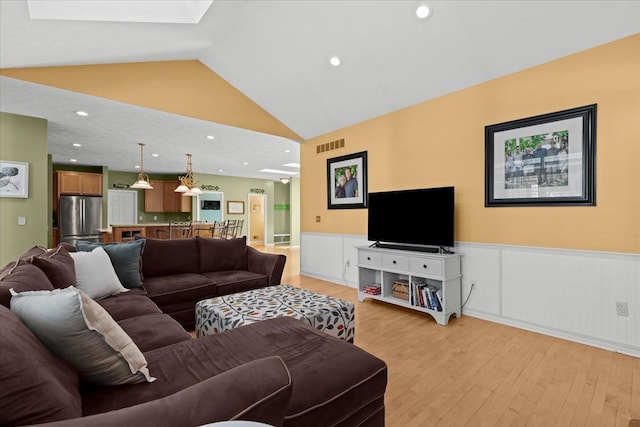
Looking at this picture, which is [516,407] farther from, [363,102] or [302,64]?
[302,64]

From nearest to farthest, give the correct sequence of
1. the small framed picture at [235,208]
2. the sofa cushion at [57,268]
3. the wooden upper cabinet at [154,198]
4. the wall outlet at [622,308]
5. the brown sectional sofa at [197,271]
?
the sofa cushion at [57,268] < the wall outlet at [622,308] < the brown sectional sofa at [197,271] < the wooden upper cabinet at [154,198] < the small framed picture at [235,208]

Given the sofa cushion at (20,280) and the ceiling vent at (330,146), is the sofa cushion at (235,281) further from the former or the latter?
the ceiling vent at (330,146)

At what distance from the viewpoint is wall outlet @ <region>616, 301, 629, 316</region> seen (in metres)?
2.54

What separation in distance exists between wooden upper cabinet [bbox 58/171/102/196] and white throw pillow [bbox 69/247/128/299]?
6.41 m

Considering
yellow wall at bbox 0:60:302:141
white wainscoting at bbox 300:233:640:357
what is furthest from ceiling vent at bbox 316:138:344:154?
white wainscoting at bbox 300:233:640:357

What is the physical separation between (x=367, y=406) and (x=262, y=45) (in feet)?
13.2

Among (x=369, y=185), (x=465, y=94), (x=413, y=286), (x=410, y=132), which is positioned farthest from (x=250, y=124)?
(x=413, y=286)

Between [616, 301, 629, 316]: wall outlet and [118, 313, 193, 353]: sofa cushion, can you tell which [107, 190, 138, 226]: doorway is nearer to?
[118, 313, 193, 353]: sofa cushion

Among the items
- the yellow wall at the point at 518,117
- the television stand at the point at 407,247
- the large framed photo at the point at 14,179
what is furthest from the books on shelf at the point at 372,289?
the large framed photo at the point at 14,179

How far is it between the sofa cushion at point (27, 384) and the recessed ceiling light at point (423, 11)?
3.54 metres

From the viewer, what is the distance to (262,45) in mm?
3859

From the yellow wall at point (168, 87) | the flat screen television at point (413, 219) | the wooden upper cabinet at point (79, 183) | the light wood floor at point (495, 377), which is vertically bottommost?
the light wood floor at point (495, 377)

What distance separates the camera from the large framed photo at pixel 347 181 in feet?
15.8

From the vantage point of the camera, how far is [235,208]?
430 inches
